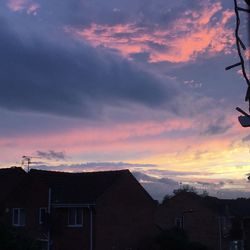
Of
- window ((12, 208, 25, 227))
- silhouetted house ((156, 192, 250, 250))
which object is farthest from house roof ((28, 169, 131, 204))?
silhouetted house ((156, 192, 250, 250))

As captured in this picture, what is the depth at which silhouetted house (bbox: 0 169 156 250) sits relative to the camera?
1563 inches

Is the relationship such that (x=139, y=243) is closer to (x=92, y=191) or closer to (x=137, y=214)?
(x=137, y=214)

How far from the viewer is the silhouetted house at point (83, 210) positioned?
39688 millimetres

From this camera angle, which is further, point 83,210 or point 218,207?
point 218,207

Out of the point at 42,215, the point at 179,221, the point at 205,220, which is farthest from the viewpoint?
the point at 179,221

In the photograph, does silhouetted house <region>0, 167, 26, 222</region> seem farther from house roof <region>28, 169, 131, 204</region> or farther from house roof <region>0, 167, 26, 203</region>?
house roof <region>28, 169, 131, 204</region>

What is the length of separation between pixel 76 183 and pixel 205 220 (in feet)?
55.2

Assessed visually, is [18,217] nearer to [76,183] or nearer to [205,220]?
[76,183]

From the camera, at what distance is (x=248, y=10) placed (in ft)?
14.5

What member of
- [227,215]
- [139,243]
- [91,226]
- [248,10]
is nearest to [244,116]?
[248,10]

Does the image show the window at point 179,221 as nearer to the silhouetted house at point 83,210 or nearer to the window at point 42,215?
the silhouetted house at point 83,210

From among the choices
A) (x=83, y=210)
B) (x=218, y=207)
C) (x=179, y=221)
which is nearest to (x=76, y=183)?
(x=83, y=210)

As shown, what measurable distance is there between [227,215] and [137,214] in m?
14.1

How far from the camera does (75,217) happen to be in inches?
1575
